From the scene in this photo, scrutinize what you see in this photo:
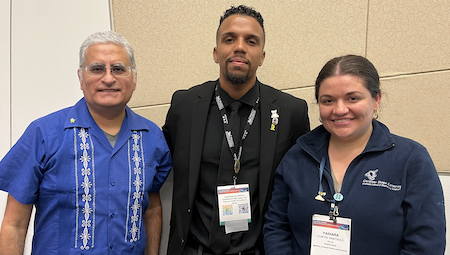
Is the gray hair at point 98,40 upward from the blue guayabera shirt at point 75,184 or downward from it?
upward

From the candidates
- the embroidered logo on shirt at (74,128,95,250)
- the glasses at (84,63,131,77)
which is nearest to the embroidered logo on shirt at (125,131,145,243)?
the embroidered logo on shirt at (74,128,95,250)

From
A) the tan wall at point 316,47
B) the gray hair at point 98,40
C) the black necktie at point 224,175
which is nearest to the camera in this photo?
the gray hair at point 98,40

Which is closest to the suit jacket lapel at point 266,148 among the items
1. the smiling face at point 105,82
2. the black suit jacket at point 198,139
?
the black suit jacket at point 198,139

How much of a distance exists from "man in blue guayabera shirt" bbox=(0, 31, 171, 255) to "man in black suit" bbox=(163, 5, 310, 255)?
0.26m

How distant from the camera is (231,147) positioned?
1.76 m

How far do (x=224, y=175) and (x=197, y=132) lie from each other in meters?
0.31

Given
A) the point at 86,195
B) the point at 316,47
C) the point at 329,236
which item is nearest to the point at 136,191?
the point at 86,195

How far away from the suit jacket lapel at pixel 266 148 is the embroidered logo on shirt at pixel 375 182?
0.54 metres

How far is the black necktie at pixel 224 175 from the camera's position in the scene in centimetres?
170

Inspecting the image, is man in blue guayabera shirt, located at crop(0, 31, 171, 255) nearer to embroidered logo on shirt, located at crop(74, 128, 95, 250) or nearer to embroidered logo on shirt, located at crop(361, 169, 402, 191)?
embroidered logo on shirt, located at crop(74, 128, 95, 250)

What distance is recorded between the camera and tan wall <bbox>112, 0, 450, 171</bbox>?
2.00 m

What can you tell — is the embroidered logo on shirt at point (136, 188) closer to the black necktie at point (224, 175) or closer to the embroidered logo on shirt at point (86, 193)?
the embroidered logo on shirt at point (86, 193)

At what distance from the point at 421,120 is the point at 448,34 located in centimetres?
58

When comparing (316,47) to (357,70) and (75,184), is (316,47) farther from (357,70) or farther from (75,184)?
(75,184)
